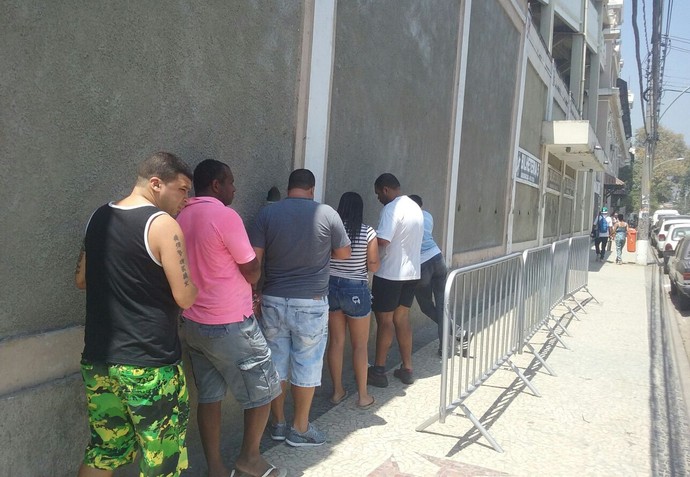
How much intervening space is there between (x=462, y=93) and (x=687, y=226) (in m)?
15.1

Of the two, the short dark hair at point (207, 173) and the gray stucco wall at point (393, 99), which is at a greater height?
the gray stucco wall at point (393, 99)

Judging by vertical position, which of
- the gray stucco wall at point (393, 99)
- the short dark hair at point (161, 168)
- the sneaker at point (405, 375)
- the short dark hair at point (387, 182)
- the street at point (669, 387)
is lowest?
the street at point (669, 387)

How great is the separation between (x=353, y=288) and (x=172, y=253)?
2.14 m

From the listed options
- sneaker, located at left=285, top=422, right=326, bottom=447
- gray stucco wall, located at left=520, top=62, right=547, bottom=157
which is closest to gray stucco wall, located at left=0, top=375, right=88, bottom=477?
sneaker, located at left=285, top=422, right=326, bottom=447

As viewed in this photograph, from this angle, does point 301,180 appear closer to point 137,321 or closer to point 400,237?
point 400,237

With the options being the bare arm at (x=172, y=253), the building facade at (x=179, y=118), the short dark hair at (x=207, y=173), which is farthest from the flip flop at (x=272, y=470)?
the short dark hair at (x=207, y=173)

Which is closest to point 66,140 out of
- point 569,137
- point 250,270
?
point 250,270

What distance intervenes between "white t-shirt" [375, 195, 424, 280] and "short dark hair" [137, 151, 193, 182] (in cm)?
248

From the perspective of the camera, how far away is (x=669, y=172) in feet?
277

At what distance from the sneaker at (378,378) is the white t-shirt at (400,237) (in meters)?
0.86

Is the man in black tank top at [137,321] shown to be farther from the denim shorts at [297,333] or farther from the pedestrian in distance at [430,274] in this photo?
the pedestrian in distance at [430,274]

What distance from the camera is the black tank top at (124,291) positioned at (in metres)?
2.28

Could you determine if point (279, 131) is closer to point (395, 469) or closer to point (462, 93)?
point (395, 469)

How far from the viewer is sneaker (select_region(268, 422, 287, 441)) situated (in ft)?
12.5
